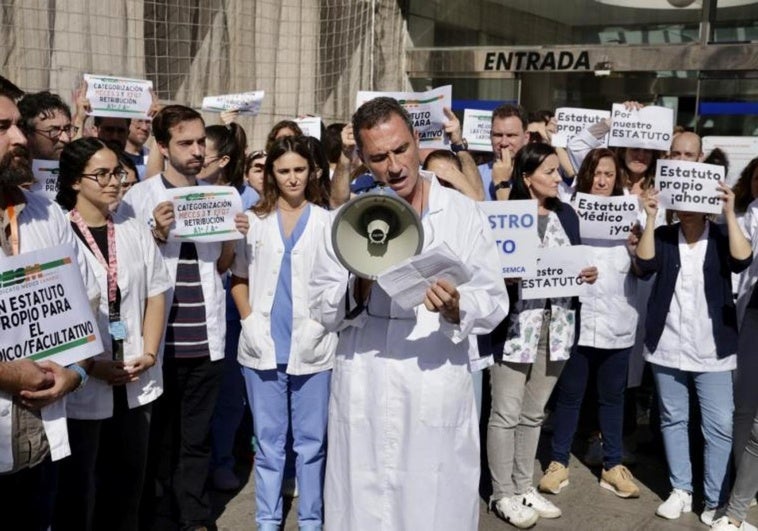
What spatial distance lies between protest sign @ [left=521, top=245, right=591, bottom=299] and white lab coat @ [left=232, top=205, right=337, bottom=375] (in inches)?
44.5

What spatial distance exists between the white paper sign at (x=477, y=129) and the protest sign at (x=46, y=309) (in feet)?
15.1

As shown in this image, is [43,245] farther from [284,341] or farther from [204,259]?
[284,341]

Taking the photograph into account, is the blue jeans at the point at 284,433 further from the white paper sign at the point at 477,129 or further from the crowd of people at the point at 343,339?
the white paper sign at the point at 477,129

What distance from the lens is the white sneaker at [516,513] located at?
4.94 metres

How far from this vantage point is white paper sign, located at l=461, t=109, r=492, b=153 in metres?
7.27

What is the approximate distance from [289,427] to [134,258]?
1449 millimetres

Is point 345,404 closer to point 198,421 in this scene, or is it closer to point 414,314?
point 414,314

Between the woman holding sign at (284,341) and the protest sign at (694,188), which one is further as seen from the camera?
the protest sign at (694,188)

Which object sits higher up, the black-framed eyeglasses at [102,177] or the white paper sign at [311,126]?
the white paper sign at [311,126]

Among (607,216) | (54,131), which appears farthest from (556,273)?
(54,131)

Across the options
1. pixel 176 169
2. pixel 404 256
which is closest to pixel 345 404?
pixel 404 256

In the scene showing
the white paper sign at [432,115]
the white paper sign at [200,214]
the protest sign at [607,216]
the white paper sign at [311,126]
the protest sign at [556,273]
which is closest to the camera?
the white paper sign at [200,214]

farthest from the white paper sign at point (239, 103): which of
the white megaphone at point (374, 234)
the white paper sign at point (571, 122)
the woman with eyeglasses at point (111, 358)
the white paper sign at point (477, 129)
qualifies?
the white megaphone at point (374, 234)

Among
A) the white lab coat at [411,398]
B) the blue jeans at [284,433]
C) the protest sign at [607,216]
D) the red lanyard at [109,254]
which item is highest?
the protest sign at [607,216]
